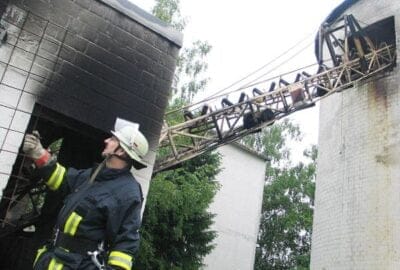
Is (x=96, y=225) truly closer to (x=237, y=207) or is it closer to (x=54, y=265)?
(x=54, y=265)

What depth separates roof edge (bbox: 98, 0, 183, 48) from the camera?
581 cm

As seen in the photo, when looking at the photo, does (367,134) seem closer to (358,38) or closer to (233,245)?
(358,38)

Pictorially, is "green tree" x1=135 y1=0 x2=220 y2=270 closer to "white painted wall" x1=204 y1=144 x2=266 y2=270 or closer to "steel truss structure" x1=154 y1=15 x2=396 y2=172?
"steel truss structure" x1=154 y1=15 x2=396 y2=172

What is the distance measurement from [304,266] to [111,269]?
81.8 ft

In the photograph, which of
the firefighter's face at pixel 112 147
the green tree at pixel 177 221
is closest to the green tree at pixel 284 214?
the green tree at pixel 177 221

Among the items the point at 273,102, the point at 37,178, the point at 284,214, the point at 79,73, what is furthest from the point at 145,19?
the point at 284,214

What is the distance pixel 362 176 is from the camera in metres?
10.4

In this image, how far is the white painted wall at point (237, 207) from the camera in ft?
69.5

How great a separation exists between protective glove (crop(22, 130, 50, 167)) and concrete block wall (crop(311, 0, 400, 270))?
7.99m

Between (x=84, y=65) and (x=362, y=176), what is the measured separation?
7.38m

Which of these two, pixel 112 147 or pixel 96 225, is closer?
pixel 96 225

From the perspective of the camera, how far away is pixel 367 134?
10.7 meters

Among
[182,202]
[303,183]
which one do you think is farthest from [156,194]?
[303,183]

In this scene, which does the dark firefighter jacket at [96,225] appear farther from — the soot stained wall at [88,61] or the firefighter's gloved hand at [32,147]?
the soot stained wall at [88,61]
